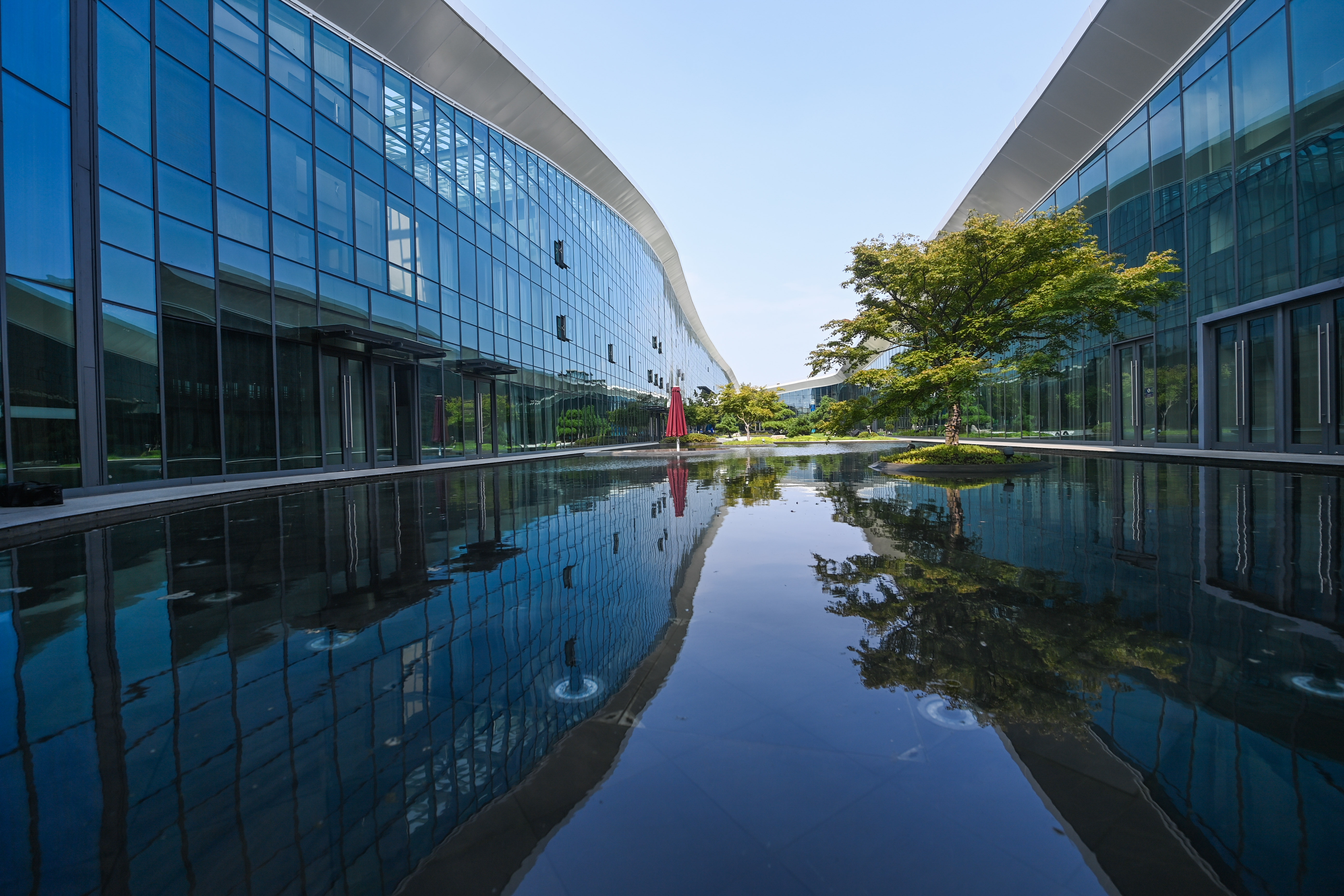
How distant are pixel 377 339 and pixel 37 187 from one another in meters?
7.84

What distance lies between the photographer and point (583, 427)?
39.9 meters

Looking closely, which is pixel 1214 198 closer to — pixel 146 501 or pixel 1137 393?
pixel 1137 393

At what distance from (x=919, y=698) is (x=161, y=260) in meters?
18.7

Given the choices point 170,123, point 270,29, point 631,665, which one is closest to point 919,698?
point 631,665

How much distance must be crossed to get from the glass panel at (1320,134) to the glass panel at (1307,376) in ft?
3.70

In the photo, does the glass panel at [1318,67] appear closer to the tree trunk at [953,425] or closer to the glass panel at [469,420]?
the tree trunk at [953,425]

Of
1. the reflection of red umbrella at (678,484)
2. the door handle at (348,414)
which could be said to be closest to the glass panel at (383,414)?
the door handle at (348,414)

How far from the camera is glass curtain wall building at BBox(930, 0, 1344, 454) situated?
16.2m

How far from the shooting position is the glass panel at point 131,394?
12.9m

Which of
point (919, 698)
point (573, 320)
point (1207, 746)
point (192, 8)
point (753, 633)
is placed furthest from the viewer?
point (573, 320)

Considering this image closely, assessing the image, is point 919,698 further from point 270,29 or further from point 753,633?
point 270,29

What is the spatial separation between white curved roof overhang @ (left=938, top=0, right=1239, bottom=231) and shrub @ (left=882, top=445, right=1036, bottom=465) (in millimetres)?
14903

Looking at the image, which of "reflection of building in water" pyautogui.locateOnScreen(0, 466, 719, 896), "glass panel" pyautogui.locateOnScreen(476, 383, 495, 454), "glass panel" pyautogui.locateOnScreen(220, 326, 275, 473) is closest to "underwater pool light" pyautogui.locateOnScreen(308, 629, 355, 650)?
"reflection of building in water" pyautogui.locateOnScreen(0, 466, 719, 896)

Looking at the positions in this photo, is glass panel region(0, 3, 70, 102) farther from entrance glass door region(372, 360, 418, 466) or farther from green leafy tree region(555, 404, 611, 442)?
green leafy tree region(555, 404, 611, 442)
